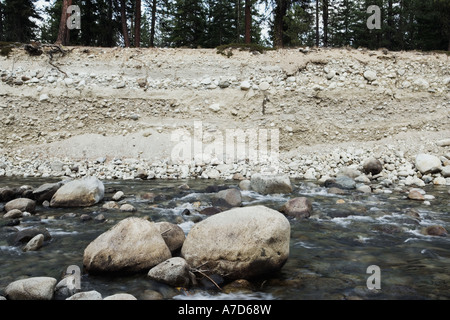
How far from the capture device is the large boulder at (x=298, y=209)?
5702 millimetres

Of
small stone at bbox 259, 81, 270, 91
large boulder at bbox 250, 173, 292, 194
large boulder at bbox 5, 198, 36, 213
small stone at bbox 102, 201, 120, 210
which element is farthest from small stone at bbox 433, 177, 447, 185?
large boulder at bbox 5, 198, 36, 213

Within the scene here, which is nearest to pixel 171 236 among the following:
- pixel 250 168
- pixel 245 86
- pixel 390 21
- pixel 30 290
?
pixel 30 290

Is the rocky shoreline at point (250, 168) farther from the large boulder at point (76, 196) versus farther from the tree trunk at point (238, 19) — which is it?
the tree trunk at point (238, 19)

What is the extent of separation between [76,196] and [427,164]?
10596 millimetres

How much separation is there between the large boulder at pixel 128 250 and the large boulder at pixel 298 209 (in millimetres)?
2942

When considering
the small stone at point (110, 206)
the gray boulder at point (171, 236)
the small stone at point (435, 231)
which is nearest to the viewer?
the gray boulder at point (171, 236)

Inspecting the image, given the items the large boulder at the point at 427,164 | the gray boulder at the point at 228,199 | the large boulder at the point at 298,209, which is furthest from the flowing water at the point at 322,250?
the large boulder at the point at 427,164

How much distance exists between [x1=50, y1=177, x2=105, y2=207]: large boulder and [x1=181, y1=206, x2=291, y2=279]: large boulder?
3.81m

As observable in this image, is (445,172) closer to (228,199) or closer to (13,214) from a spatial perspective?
(228,199)

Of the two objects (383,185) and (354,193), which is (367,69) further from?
(354,193)

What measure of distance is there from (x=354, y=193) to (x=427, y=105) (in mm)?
8722

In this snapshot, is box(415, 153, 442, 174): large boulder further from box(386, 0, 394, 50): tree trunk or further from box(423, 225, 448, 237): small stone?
box(386, 0, 394, 50): tree trunk

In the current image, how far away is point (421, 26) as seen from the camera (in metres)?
→ 24.0

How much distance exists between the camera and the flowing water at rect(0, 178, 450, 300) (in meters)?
2.98
